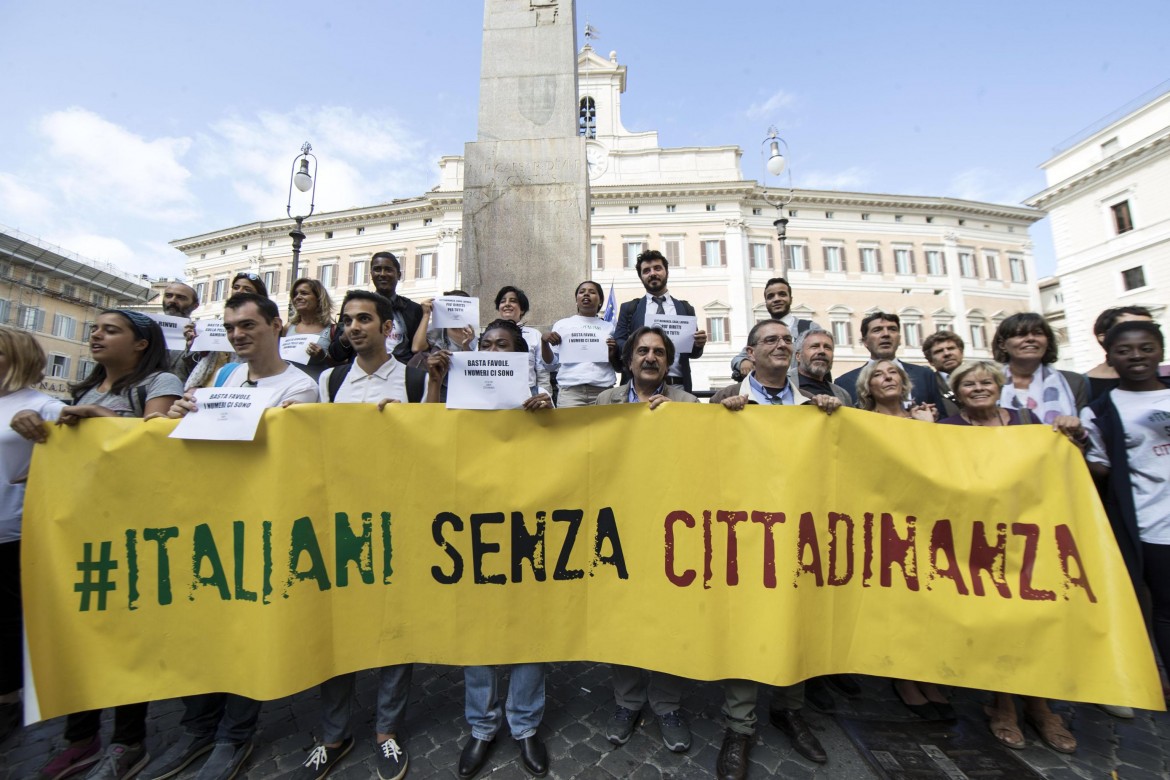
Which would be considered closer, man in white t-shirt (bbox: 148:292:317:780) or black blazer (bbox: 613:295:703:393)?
man in white t-shirt (bbox: 148:292:317:780)

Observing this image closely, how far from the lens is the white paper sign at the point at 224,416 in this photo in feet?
7.64

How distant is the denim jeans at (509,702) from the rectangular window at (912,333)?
38.1 meters

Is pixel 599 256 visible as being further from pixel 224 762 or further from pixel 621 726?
pixel 224 762

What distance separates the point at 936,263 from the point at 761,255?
13.7 metres

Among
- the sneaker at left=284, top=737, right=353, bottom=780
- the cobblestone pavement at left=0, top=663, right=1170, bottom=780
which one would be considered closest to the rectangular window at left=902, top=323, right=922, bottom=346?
the cobblestone pavement at left=0, top=663, right=1170, bottom=780

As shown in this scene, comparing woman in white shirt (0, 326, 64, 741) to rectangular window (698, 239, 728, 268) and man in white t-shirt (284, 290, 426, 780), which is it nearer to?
man in white t-shirt (284, 290, 426, 780)

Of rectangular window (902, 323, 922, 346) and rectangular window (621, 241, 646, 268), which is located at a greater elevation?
rectangular window (621, 241, 646, 268)

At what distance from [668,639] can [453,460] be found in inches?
55.6

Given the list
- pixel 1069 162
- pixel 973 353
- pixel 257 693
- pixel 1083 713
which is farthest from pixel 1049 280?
pixel 257 693

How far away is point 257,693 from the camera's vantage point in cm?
224

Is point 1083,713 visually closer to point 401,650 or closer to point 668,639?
point 668,639

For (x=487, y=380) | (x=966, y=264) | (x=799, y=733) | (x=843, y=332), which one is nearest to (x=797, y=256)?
(x=843, y=332)

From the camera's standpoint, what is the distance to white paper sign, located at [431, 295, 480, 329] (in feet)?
9.78

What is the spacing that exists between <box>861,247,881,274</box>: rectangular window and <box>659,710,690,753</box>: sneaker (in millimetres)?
38556
